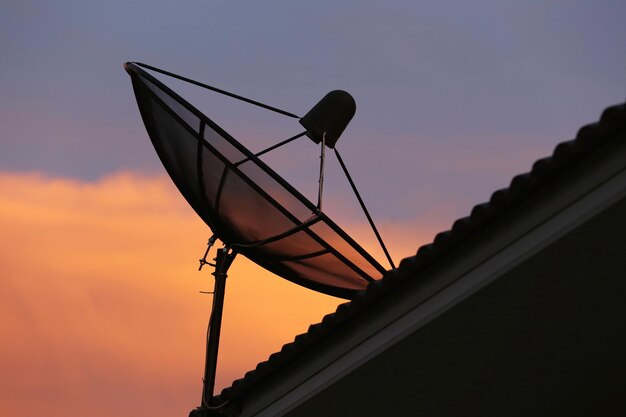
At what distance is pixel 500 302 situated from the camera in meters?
6.17

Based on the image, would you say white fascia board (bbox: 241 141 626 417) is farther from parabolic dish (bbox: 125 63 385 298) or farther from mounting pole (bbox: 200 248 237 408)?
parabolic dish (bbox: 125 63 385 298)

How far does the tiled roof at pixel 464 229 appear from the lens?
5.36 metres

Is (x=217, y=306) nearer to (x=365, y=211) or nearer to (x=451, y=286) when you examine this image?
(x=365, y=211)

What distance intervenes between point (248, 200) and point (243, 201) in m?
0.05

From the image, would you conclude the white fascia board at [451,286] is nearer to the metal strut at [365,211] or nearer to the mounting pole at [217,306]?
the mounting pole at [217,306]

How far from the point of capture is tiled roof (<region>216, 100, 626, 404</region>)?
211 inches

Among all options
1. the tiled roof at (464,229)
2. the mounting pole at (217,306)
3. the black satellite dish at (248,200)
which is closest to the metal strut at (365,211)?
the black satellite dish at (248,200)

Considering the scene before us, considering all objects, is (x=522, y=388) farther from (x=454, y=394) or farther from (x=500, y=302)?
(x=500, y=302)

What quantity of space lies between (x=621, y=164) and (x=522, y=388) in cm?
216

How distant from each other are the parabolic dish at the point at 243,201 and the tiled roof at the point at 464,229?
1.64m

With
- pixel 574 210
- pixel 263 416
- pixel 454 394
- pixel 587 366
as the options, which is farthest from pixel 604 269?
pixel 263 416

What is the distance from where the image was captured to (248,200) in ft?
29.5

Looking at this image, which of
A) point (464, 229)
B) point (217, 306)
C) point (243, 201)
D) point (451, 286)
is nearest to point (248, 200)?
point (243, 201)

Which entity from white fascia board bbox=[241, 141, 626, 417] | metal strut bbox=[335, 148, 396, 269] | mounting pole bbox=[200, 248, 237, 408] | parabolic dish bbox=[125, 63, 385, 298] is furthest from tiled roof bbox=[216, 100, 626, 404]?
metal strut bbox=[335, 148, 396, 269]
